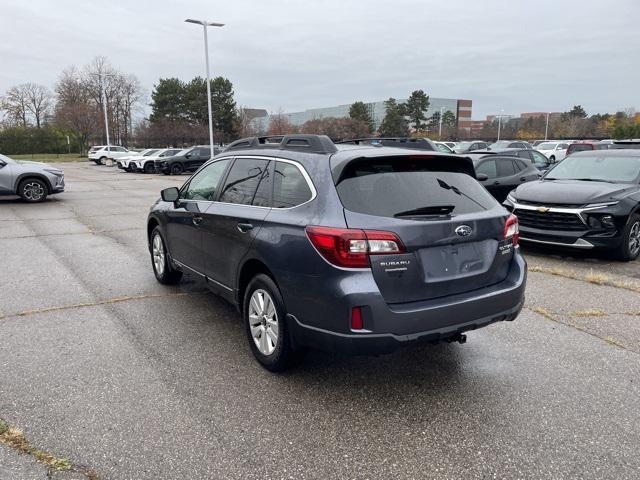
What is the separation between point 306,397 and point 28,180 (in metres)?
14.3

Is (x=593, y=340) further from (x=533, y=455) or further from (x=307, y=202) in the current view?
(x=307, y=202)

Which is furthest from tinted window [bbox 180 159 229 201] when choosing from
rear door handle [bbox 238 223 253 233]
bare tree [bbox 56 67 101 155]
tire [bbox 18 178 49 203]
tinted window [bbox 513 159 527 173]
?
bare tree [bbox 56 67 101 155]

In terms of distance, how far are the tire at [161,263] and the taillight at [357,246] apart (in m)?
3.30

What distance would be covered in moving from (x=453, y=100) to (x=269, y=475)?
119 m

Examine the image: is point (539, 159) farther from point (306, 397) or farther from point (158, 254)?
point (306, 397)

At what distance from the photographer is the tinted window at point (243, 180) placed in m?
4.06

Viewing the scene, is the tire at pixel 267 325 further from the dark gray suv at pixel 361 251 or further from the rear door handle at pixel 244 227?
the rear door handle at pixel 244 227

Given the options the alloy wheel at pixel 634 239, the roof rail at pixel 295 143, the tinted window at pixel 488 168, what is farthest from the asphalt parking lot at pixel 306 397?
the tinted window at pixel 488 168

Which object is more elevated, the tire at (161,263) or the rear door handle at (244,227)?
the rear door handle at (244,227)

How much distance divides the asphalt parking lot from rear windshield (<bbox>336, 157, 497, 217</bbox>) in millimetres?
1307

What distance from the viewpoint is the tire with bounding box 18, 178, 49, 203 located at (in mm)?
14445

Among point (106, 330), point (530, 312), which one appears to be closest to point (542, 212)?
point (530, 312)

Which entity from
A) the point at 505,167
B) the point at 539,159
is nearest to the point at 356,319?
the point at 505,167

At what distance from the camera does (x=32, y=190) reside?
14641 millimetres
